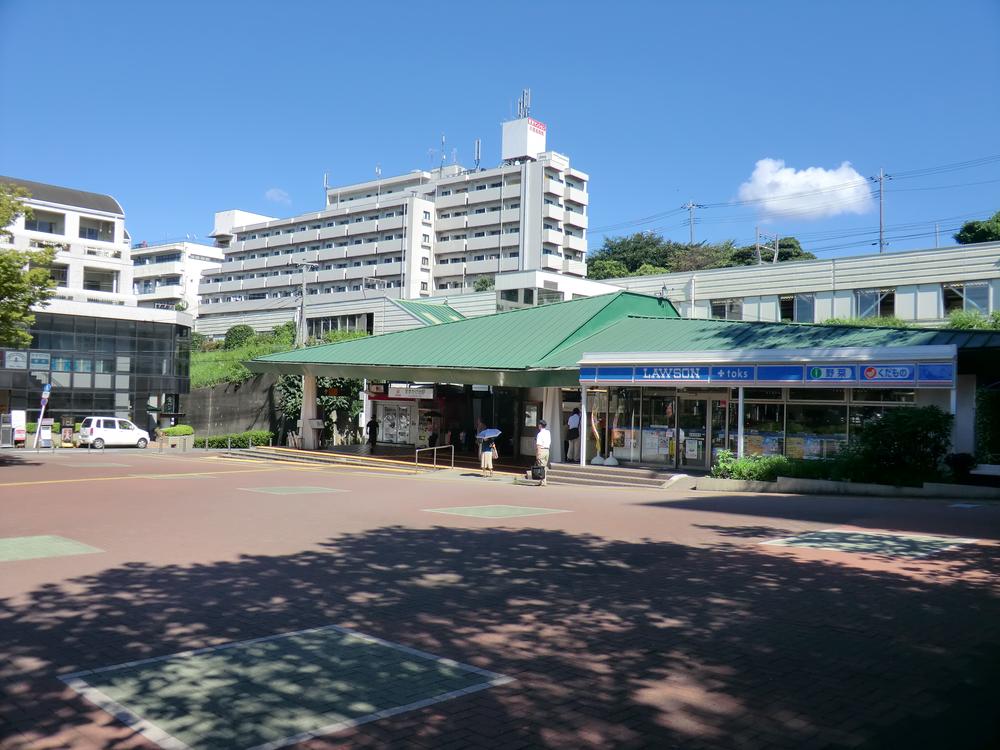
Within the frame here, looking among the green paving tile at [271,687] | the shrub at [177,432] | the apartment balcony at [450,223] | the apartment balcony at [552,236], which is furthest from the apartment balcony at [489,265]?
the green paving tile at [271,687]

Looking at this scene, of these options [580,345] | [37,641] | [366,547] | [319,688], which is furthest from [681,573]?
[580,345]

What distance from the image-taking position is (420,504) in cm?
1638

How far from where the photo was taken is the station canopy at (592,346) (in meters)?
19.7

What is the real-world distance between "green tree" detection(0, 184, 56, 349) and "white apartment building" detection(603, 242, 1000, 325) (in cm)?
2984

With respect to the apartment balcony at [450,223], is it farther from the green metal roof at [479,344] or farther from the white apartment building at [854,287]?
the green metal roof at [479,344]

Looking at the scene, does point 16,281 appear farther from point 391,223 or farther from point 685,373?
point 391,223

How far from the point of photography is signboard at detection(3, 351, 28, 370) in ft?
141

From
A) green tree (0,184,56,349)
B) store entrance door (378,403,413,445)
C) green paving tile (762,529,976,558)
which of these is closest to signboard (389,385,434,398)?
store entrance door (378,403,413,445)

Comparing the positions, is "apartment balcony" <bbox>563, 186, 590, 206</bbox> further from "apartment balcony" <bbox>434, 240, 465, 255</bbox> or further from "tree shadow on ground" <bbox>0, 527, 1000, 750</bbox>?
"tree shadow on ground" <bbox>0, 527, 1000, 750</bbox>

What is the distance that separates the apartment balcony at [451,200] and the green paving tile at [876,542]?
7210 cm

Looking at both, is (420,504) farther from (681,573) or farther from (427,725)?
(427,725)

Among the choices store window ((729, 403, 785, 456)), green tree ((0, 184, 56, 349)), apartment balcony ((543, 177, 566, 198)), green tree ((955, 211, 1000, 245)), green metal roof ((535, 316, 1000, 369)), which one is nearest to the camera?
green metal roof ((535, 316, 1000, 369))

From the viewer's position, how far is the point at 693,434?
23031 millimetres

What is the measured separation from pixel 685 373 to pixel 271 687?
18.0 m
